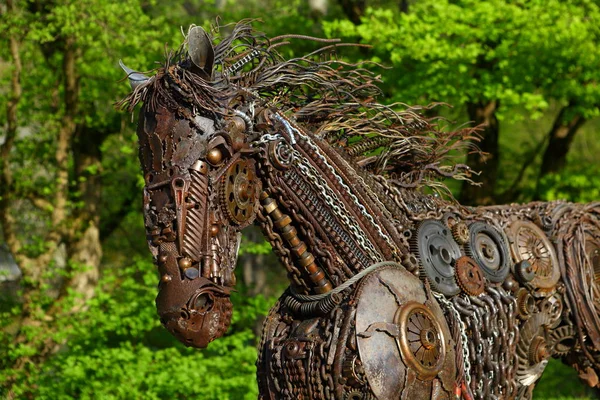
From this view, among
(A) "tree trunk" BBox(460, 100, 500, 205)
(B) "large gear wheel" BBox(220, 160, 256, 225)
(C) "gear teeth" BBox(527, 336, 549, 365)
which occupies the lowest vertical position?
(C) "gear teeth" BBox(527, 336, 549, 365)

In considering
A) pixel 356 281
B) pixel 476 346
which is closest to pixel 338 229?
pixel 356 281

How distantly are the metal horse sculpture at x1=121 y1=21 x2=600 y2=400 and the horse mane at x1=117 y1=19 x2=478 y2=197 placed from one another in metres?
0.01

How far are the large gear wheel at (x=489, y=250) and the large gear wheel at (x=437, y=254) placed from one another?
0.16 meters

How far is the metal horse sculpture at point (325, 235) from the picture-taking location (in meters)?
3.07

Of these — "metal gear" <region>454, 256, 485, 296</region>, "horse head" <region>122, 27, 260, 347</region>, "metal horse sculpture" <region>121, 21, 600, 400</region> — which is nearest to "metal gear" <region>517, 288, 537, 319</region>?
"metal horse sculpture" <region>121, 21, 600, 400</region>

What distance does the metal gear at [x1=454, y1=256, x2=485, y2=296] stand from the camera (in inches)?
147

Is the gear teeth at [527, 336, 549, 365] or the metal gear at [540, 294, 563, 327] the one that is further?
the metal gear at [540, 294, 563, 327]

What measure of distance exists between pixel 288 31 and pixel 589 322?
24.0 ft

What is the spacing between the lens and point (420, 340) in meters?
3.29

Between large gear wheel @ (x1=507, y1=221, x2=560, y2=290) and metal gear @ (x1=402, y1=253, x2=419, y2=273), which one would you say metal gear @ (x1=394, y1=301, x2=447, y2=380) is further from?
large gear wheel @ (x1=507, y1=221, x2=560, y2=290)

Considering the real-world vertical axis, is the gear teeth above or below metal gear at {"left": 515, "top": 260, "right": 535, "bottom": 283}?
below

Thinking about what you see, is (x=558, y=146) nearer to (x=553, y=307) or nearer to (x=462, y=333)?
(x=553, y=307)

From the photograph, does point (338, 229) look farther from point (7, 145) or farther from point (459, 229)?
point (7, 145)

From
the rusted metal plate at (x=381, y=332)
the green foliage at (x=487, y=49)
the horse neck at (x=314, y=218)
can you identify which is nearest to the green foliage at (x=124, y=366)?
the green foliage at (x=487, y=49)
